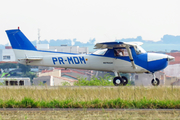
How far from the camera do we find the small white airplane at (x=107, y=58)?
59.7 feet

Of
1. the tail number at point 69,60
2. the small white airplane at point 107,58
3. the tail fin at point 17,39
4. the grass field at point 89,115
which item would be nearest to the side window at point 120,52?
the small white airplane at point 107,58

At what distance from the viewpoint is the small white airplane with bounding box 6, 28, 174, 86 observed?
59.7 ft

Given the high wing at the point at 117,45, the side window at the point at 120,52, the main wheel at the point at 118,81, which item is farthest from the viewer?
the side window at the point at 120,52

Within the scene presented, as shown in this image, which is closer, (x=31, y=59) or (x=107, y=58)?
(x=107, y=58)

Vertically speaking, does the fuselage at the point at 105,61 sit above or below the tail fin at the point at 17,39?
below

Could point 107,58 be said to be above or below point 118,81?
above

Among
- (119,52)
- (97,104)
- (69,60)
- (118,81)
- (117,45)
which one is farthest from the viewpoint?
(69,60)

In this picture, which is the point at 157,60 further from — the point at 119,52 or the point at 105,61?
the point at 105,61

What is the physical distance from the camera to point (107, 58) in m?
18.7

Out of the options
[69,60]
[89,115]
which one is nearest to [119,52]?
[69,60]

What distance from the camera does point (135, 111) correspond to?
9.41m

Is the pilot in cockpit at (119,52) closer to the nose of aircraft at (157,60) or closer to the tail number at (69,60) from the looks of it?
the nose of aircraft at (157,60)

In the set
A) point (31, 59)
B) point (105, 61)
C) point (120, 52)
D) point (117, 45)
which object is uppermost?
point (117, 45)

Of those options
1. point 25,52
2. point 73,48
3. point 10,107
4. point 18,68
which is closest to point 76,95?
point 10,107
